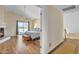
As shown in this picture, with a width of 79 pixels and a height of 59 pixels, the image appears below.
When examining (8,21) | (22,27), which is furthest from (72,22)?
(8,21)

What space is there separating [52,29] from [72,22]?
532 mm

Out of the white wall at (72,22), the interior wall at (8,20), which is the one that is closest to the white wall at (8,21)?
the interior wall at (8,20)

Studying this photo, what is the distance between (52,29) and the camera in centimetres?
264

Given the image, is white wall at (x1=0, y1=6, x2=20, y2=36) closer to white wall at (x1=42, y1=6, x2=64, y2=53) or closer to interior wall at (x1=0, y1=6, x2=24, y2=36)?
interior wall at (x1=0, y1=6, x2=24, y2=36)

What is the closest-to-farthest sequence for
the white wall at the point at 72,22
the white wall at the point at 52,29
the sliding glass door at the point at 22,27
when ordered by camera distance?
1. the white wall at the point at 52,29
2. the white wall at the point at 72,22
3. the sliding glass door at the point at 22,27

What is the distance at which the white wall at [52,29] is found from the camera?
7.72ft

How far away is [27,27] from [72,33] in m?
1.25

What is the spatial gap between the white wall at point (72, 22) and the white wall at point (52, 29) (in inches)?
5.6

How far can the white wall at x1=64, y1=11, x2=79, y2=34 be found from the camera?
8.22 ft

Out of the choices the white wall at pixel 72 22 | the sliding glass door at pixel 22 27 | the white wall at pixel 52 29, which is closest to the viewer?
the white wall at pixel 52 29

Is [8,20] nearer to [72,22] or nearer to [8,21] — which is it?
[8,21]

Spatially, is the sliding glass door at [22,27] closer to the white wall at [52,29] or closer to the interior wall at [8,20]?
the interior wall at [8,20]
